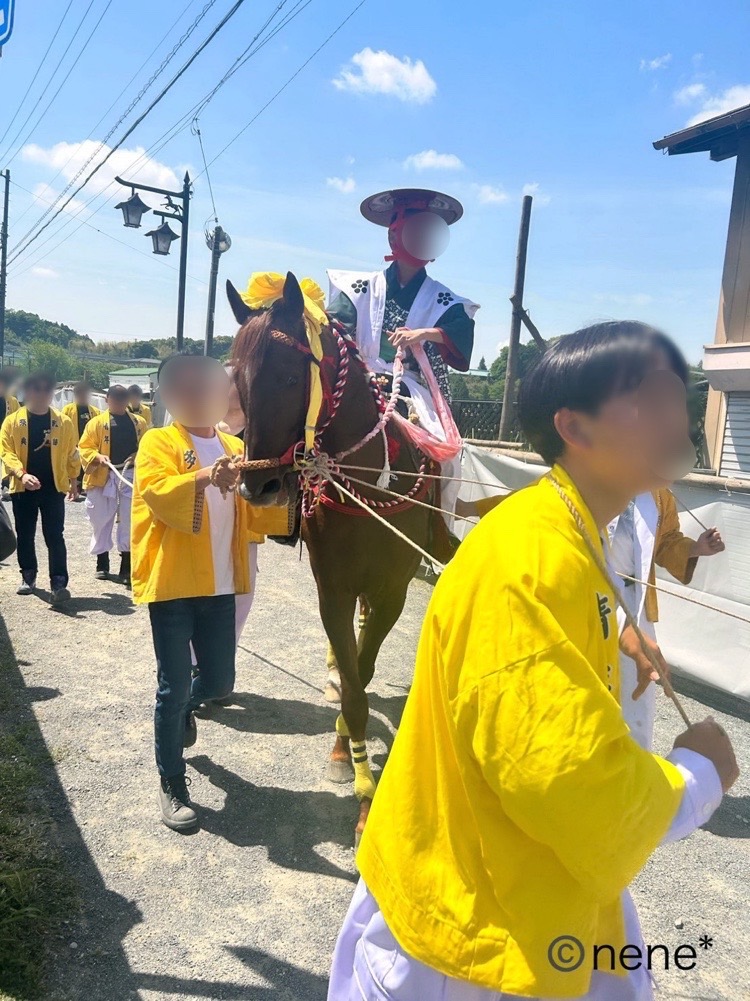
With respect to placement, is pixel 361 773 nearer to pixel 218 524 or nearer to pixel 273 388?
pixel 218 524

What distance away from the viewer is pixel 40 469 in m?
6.48

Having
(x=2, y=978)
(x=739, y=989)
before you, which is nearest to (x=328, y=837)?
(x=2, y=978)

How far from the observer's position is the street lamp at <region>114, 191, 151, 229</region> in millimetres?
10219

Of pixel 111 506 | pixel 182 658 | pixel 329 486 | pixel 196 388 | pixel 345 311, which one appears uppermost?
pixel 345 311

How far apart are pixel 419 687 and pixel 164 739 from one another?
7.55 feet

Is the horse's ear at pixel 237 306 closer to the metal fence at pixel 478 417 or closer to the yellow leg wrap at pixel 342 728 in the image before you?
the yellow leg wrap at pixel 342 728

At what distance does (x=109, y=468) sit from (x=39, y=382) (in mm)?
1085

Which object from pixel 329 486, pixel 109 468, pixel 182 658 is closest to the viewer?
pixel 182 658

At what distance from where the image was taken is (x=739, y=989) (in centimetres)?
241

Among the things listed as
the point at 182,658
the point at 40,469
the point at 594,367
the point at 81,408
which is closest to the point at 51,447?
the point at 40,469

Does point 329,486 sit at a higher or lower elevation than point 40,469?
higher

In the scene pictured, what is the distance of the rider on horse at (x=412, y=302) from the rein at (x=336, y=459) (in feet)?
1.19

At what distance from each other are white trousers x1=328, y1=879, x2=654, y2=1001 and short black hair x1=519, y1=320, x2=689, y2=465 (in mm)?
912

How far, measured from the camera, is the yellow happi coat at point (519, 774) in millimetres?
944
